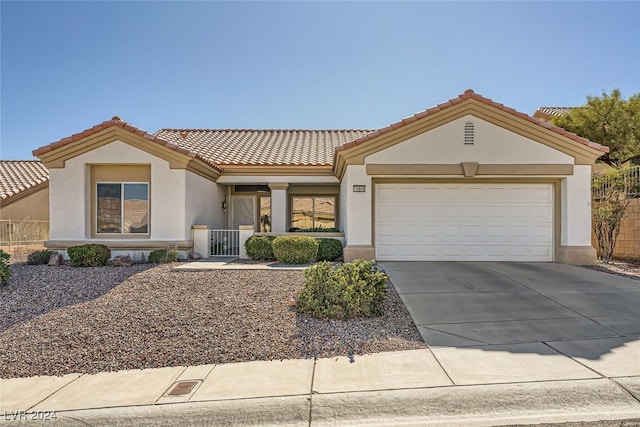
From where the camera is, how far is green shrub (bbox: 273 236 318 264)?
426 inches

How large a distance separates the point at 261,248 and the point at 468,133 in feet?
24.0

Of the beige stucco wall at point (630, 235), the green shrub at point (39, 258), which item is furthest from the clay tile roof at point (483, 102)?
the green shrub at point (39, 258)

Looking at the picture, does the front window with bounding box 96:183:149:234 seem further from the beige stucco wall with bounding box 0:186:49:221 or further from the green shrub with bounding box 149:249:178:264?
the beige stucco wall with bounding box 0:186:49:221

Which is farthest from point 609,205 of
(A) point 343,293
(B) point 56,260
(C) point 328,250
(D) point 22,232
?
(D) point 22,232

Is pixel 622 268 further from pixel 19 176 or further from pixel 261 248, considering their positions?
pixel 19 176

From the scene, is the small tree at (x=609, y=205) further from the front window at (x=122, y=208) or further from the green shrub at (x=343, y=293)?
the front window at (x=122, y=208)

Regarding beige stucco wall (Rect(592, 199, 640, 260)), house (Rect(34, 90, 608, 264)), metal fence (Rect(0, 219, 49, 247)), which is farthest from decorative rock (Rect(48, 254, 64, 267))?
beige stucco wall (Rect(592, 199, 640, 260))

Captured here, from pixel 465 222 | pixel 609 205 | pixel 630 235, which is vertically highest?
pixel 609 205

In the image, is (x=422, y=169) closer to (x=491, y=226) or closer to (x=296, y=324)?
(x=491, y=226)

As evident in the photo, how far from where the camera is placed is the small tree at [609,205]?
1143cm

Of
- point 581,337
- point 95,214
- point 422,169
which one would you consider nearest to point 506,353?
point 581,337

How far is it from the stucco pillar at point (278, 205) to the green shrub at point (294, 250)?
14.9 feet

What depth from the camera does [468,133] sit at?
11438 millimetres

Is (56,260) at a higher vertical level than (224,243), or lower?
lower
